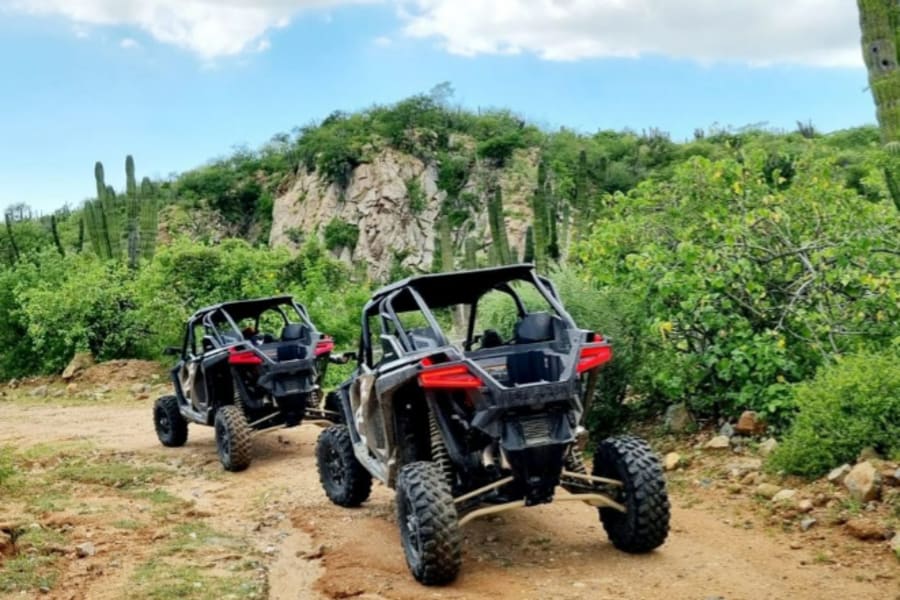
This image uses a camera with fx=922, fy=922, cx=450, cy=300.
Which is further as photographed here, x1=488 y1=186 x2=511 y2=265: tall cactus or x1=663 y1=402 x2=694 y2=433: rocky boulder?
x1=488 y1=186 x2=511 y2=265: tall cactus

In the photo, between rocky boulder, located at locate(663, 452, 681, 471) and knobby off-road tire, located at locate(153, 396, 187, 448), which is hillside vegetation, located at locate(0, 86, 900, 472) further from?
knobby off-road tire, located at locate(153, 396, 187, 448)

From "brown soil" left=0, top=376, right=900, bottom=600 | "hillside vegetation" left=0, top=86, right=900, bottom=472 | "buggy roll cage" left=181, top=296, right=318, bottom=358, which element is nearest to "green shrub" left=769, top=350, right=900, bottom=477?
"hillside vegetation" left=0, top=86, right=900, bottom=472

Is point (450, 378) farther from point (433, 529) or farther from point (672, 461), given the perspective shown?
point (672, 461)

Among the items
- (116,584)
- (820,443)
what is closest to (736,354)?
(820,443)

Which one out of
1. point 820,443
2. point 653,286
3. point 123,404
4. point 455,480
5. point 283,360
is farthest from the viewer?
point 123,404

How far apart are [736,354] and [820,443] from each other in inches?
61.7

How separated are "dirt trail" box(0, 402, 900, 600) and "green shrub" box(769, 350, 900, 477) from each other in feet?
2.09

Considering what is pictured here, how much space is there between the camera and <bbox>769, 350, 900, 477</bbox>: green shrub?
7.09 m

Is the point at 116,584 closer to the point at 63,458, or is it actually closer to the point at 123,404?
the point at 63,458

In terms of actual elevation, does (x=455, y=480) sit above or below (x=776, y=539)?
above

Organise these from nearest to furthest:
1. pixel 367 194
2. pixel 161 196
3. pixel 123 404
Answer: pixel 123 404 < pixel 367 194 < pixel 161 196

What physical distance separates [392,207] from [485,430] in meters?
63.6

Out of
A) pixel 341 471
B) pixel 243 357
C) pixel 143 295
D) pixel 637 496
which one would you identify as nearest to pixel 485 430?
pixel 637 496

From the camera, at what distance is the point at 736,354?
8.63 metres
